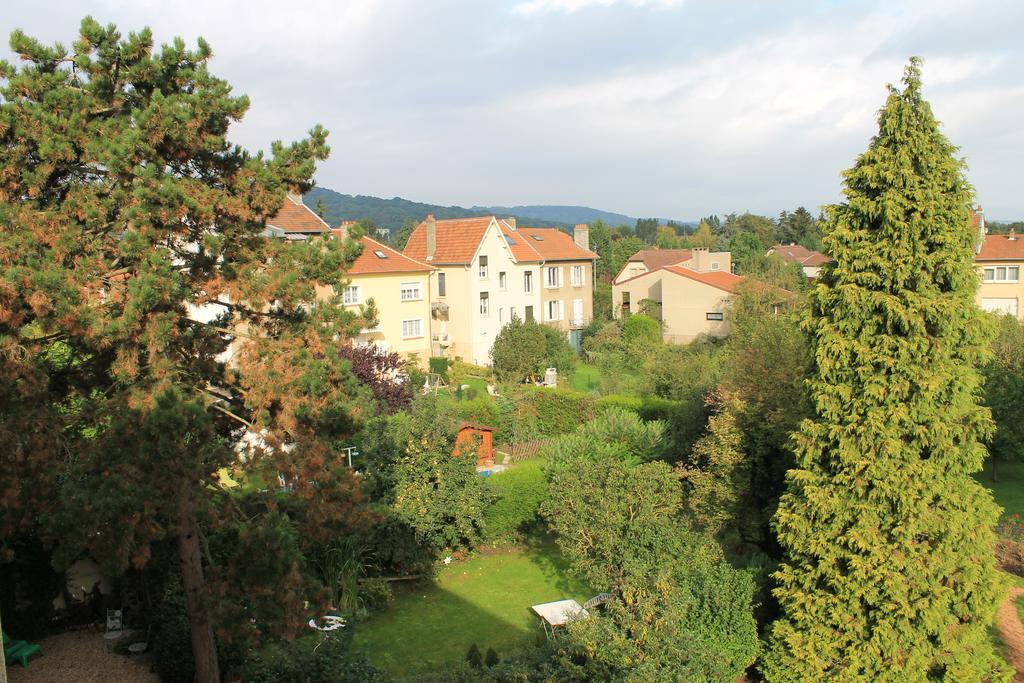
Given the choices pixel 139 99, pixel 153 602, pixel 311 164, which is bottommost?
pixel 153 602

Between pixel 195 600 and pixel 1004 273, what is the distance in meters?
53.2

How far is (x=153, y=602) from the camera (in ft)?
49.8

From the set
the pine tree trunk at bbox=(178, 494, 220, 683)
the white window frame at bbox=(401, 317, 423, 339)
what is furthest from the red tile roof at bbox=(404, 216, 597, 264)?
the pine tree trunk at bbox=(178, 494, 220, 683)

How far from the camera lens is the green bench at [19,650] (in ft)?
43.6

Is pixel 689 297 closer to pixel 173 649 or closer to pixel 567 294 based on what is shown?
pixel 567 294

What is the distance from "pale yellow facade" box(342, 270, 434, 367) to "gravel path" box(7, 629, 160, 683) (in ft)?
82.9

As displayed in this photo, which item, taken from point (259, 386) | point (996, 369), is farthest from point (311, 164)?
point (996, 369)

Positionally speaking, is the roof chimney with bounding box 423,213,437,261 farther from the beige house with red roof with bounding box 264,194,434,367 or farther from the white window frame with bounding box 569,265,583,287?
the white window frame with bounding box 569,265,583,287

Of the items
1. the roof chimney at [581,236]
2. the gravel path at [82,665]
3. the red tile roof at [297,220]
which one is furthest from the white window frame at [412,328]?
the gravel path at [82,665]

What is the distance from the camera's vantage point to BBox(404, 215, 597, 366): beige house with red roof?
4650 centimetres

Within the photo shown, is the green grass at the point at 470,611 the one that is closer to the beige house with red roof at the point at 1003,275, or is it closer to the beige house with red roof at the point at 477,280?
the beige house with red roof at the point at 477,280

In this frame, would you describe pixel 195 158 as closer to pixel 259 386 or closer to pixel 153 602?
pixel 259 386

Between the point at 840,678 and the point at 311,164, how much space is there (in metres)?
10.9

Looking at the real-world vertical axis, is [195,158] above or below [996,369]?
above
